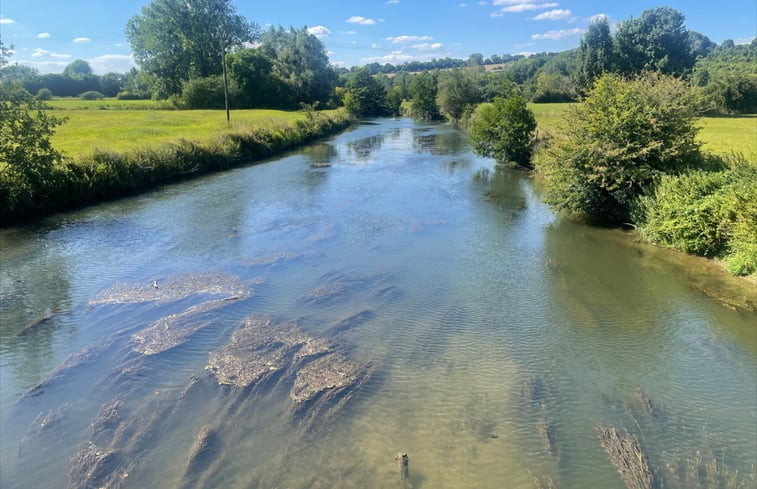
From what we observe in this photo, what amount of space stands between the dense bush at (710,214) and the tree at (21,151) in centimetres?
2197

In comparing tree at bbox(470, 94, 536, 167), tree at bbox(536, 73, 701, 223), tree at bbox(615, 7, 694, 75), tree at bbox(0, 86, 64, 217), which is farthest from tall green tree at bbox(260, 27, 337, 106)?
tree at bbox(536, 73, 701, 223)

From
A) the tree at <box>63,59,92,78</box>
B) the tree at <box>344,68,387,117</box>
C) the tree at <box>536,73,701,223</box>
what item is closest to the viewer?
the tree at <box>536,73,701,223</box>

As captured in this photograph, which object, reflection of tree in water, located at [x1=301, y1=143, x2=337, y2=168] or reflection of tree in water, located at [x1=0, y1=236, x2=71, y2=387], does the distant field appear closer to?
reflection of tree in water, located at [x1=301, y1=143, x2=337, y2=168]

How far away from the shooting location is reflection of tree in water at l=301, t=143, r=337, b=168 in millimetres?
31922

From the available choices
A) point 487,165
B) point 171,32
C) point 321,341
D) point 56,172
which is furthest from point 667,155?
point 171,32

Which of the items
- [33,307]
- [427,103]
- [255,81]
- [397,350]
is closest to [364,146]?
[255,81]

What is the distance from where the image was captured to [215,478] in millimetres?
5594

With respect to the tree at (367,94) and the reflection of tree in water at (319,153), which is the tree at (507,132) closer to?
the reflection of tree in water at (319,153)

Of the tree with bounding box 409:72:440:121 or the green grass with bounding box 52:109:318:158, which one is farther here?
the tree with bounding box 409:72:440:121

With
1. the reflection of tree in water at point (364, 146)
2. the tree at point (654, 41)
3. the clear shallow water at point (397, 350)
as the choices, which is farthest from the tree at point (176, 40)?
the clear shallow water at point (397, 350)

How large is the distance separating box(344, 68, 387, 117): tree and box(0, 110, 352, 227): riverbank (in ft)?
160

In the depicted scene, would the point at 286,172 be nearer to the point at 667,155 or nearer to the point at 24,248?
the point at 24,248

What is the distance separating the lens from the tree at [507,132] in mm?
27641

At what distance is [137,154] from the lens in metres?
22.7
